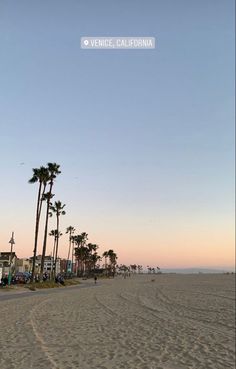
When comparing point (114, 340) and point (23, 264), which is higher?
point (23, 264)

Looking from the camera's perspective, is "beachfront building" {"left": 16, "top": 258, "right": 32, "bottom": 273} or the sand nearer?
the sand

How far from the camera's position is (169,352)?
37.9 ft

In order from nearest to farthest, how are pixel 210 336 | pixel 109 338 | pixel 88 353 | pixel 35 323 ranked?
pixel 88 353 → pixel 109 338 → pixel 210 336 → pixel 35 323

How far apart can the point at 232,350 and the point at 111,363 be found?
4.49 meters

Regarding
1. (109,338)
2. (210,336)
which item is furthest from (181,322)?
(109,338)

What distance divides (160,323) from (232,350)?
531cm

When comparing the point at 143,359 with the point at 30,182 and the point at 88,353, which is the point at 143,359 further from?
the point at 30,182

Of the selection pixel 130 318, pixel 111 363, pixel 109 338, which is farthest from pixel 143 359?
pixel 130 318

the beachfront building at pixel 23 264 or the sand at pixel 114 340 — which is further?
the beachfront building at pixel 23 264

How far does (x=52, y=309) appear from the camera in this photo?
2183 cm

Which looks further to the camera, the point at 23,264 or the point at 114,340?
the point at 23,264

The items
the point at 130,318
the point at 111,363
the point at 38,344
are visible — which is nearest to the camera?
the point at 111,363

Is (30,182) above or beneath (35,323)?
above

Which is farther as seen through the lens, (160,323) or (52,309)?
(52,309)
